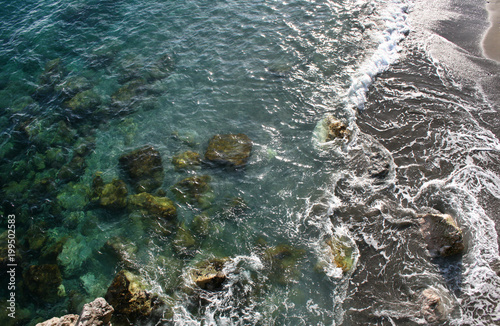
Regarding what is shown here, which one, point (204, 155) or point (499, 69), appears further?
point (499, 69)

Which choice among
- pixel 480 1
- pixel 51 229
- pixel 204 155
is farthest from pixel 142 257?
pixel 480 1

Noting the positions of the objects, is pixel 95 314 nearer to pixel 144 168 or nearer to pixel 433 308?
pixel 144 168

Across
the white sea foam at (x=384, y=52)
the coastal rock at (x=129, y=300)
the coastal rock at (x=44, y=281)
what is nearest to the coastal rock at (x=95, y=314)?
the coastal rock at (x=129, y=300)

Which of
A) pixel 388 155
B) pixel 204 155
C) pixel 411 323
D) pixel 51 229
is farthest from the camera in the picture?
pixel 204 155

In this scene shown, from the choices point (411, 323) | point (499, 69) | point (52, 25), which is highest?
point (52, 25)

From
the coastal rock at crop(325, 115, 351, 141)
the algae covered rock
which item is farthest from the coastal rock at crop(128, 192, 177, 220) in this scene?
the coastal rock at crop(325, 115, 351, 141)

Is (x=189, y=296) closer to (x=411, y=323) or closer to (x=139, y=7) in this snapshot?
(x=411, y=323)

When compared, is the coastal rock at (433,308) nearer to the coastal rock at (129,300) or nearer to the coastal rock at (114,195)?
the coastal rock at (129,300)

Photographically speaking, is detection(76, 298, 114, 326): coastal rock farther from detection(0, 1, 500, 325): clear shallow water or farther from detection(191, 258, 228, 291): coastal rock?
detection(191, 258, 228, 291): coastal rock
